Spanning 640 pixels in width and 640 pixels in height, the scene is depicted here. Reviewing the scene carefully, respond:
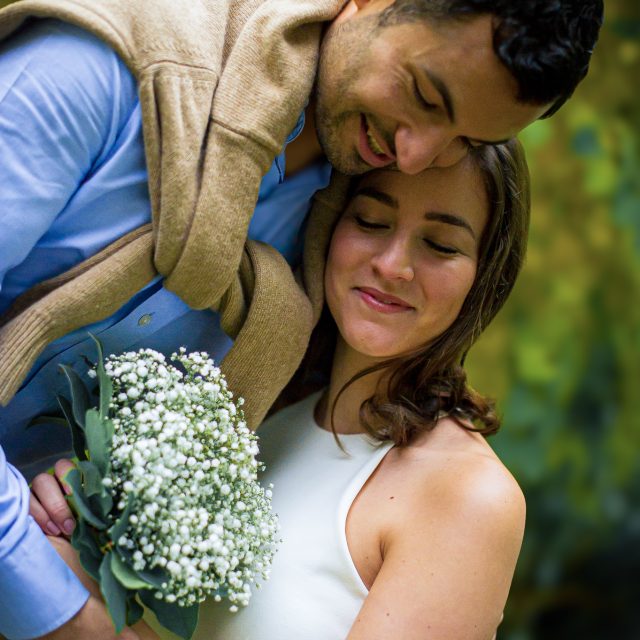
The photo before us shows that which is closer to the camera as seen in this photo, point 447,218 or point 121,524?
point 121,524

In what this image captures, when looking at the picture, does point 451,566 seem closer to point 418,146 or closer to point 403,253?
point 403,253

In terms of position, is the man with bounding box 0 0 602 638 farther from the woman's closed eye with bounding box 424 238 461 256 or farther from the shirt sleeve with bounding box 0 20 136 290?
the woman's closed eye with bounding box 424 238 461 256

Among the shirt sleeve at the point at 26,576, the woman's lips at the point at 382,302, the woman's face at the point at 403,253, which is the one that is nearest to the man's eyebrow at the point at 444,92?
the woman's face at the point at 403,253

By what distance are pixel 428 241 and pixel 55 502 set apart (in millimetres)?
858

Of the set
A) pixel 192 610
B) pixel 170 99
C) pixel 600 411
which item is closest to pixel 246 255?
pixel 170 99

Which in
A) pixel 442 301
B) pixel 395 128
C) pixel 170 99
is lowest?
pixel 442 301

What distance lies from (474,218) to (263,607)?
2.84 feet

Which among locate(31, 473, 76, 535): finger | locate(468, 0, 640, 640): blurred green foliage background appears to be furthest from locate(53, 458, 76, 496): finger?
locate(468, 0, 640, 640): blurred green foliage background

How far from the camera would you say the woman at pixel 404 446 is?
1679 mm

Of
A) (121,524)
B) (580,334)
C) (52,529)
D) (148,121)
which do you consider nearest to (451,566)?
(121,524)

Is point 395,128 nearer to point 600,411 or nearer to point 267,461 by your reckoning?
point 267,461

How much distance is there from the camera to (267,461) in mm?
2084

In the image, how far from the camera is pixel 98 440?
1.51 m

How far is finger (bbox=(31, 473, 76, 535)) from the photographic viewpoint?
5.16 ft
